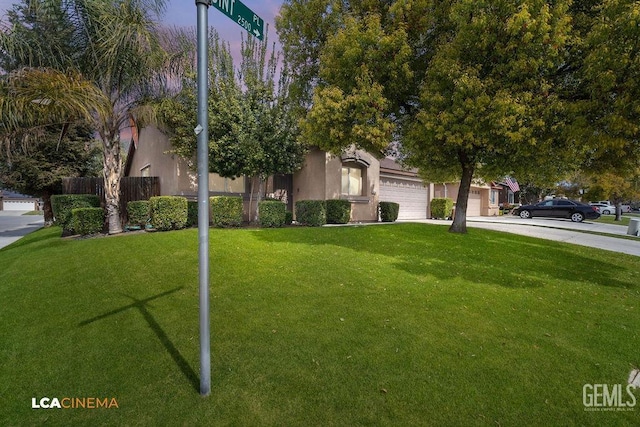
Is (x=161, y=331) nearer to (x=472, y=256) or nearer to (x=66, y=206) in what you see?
(x=472, y=256)

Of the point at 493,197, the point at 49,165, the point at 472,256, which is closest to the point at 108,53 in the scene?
the point at 472,256

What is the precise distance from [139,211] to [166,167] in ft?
11.7

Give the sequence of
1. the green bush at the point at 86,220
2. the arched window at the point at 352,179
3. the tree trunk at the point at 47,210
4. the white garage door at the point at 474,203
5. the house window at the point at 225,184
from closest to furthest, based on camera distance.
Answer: the green bush at the point at 86,220, the house window at the point at 225,184, the arched window at the point at 352,179, the tree trunk at the point at 47,210, the white garage door at the point at 474,203

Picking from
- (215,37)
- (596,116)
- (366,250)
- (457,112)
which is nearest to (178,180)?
(215,37)

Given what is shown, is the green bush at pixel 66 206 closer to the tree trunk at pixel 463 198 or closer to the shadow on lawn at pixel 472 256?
the shadow on lawn at pixel 472 256

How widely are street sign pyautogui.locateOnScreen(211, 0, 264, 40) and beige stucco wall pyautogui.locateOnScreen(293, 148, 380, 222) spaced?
1151 centimetres

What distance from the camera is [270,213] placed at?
12695 mm

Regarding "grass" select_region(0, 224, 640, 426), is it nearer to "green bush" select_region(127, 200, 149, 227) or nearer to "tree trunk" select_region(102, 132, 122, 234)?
"tree trunk" select_region(102, 132, 122, 234)

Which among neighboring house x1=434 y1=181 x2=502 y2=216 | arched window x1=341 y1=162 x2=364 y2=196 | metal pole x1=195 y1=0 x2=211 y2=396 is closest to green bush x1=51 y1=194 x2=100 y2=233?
arched window x1=341 y1=162 x2=364 y2=196

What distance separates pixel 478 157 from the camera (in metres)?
11.0

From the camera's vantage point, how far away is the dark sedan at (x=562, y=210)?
2386 centimetres
